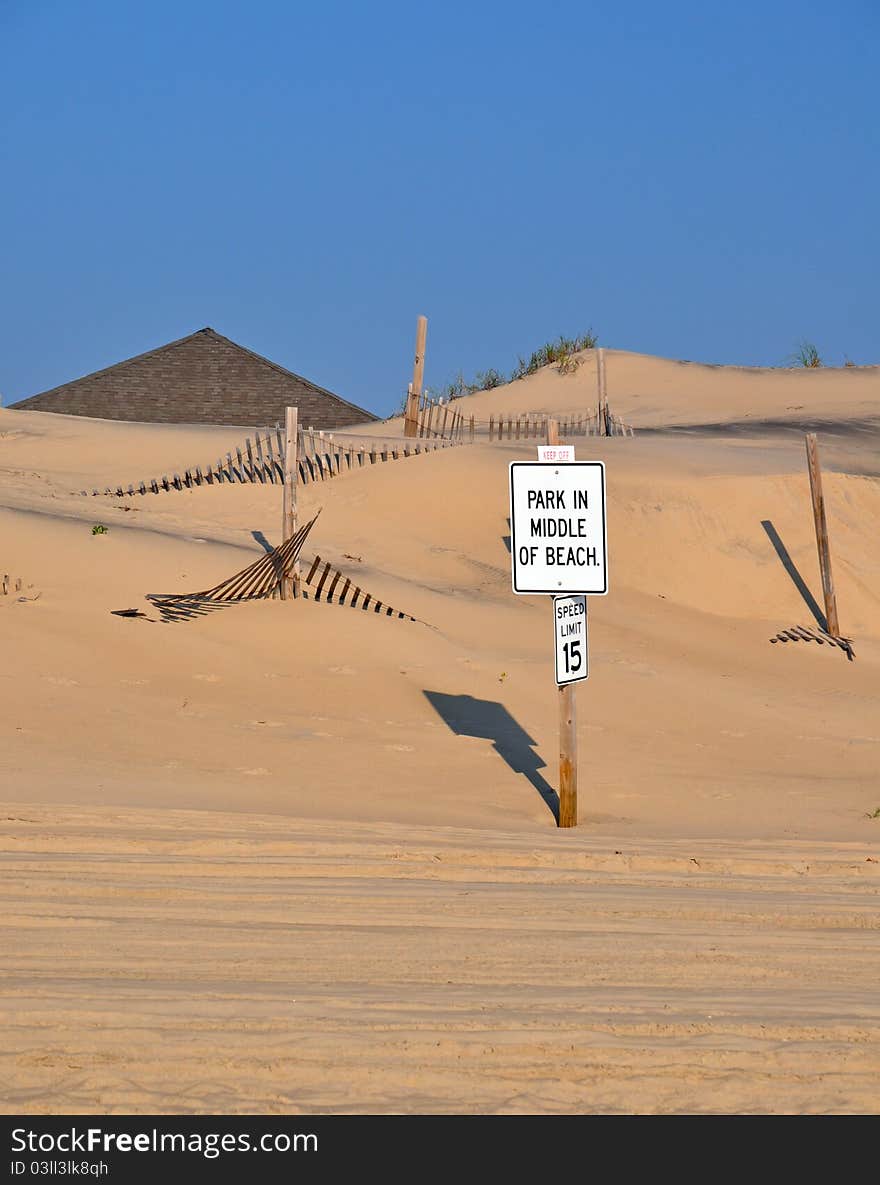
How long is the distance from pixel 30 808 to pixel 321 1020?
2.92m

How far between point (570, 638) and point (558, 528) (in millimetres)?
663

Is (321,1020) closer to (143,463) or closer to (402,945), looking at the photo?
(402,945)

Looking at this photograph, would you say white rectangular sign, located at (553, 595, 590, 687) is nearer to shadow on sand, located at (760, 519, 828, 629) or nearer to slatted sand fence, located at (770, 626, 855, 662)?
slatted sand fence, located at (770, 626, 855, 662)

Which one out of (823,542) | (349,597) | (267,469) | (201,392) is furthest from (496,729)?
(201,392)

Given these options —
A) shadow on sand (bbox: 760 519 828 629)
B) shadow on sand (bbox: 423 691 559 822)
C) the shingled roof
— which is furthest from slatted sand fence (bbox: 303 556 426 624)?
the shingled roof

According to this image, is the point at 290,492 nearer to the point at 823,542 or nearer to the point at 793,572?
the point at 823,542

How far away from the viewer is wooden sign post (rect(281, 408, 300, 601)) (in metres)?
13.1

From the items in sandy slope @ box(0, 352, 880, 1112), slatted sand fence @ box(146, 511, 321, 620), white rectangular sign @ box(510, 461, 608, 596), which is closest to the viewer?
sandy slope @ box(0, 352, 880, 1112)

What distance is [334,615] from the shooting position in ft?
42.0

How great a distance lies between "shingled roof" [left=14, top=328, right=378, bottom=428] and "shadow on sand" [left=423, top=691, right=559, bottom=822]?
20.1 meters

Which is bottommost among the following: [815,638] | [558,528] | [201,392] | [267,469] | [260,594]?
[558,528]

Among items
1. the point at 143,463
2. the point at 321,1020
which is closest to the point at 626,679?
the point at 321,1020

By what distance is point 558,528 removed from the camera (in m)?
7.91

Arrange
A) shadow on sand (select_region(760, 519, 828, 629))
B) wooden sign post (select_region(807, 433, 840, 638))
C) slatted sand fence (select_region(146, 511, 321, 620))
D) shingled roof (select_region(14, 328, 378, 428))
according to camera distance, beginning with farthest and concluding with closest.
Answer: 1. shingled roof (select_region(14, 328, 378, 428))
2. shadow on sand (select_region(760, 519, 828, 629))
3. wooden sign post (select_region(807, 433, 840, 638))
4. slatted sand fence (select_region(146, 511, 321, 620))
